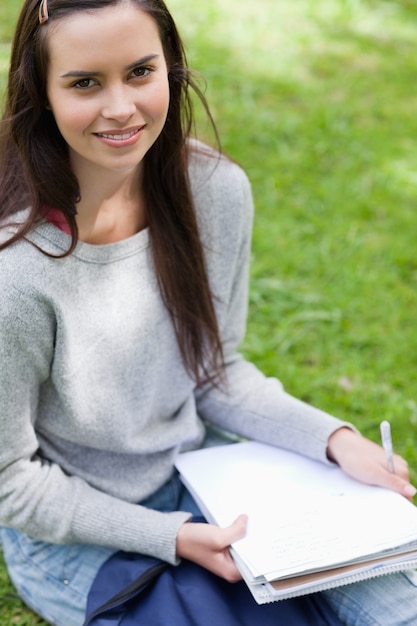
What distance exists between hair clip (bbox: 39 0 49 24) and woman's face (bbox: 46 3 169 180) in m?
0.01

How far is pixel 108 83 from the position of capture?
1.56 m


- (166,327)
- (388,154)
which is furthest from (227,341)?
(388,154)

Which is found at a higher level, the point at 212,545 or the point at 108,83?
the point at 108,83

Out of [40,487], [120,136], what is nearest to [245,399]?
[40,487]

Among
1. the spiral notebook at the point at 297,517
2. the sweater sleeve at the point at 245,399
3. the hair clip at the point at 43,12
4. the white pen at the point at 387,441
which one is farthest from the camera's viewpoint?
the sweater sleeve at the point at 245,399

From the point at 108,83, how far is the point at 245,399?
0.87 metres

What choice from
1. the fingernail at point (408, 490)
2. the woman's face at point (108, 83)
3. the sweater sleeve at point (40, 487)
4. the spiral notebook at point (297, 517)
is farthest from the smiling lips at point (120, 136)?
the fingernail at point (408, 490)

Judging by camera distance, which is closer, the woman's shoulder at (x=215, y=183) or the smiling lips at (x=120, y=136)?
the smiling lips at (x=120, y=136)

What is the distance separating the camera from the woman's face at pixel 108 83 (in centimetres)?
150

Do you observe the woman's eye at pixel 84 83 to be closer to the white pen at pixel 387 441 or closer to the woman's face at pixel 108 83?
the woman's face at pixel 108 83

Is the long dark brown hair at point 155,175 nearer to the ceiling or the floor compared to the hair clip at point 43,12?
nearer to the floor

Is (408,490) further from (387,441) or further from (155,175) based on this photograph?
(155,175)

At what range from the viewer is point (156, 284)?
74.9 inches

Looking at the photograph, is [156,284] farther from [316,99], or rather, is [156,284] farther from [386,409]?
[316,99]
